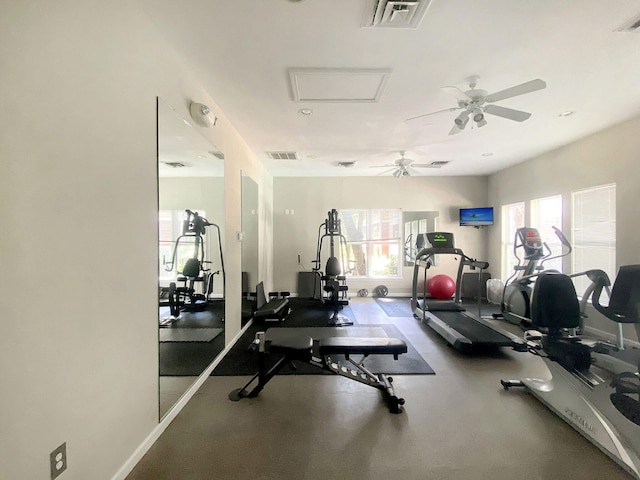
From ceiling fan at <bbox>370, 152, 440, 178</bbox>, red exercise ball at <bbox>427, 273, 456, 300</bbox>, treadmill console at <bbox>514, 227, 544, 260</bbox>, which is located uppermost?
ceiling fan at <bbox>370, 152, 440, 178</bbox>

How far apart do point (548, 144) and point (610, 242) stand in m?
1.74

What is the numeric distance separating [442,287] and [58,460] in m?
6.40

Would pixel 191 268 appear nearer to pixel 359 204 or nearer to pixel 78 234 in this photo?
pixel 78 234

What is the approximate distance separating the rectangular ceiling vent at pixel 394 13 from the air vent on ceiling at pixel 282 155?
313 cm

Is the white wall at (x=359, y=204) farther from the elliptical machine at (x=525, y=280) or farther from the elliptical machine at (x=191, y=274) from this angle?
the elliptical machine at (x=191, y=274)

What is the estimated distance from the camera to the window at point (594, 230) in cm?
382

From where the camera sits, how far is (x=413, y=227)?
6789mm

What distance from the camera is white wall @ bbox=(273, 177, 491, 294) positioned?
6742mm

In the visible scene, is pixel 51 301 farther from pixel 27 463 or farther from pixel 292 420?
pixel 292 420

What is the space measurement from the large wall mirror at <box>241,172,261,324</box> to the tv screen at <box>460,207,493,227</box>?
484cm

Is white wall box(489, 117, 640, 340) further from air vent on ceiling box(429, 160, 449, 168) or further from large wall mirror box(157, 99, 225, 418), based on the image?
large wall mirror box(157, 99, 225, 418)

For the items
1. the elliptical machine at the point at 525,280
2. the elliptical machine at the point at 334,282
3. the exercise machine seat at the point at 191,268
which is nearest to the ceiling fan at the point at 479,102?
the elliptical machine at the point at 525,280

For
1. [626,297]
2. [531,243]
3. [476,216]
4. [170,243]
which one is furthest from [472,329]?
[170,243]

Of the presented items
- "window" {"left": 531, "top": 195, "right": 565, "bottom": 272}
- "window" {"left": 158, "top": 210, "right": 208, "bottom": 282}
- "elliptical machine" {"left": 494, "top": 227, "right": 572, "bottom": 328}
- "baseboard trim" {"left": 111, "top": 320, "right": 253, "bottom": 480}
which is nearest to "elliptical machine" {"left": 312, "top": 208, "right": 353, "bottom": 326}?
"baseboard trim" {"left": 111, "top": 320, "right": 253, "bottom": 480}
